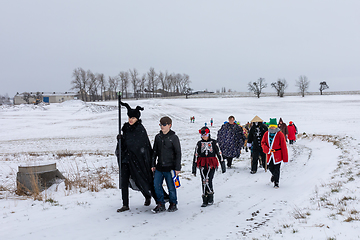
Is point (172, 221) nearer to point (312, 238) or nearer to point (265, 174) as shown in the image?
point (312, 238)

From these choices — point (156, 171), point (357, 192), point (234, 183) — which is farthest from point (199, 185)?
point (357, 192)

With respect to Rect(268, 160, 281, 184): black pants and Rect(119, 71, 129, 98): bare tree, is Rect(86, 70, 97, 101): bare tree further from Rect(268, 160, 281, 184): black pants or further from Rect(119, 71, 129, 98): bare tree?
Rect(268, 160, 281, 184): black pants

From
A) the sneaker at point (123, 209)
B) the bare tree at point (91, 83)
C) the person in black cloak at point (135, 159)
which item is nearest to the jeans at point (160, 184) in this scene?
the person in black cloak at point (135, 159)

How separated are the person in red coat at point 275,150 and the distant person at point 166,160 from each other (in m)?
3.38

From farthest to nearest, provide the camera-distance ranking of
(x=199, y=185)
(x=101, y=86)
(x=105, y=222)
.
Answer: (x=101, y=86) < (x=199, y=185) < (x=105, y=222)

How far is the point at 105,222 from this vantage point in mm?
4660

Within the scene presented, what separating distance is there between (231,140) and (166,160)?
547 centimetres

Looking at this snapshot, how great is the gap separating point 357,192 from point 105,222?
534cm

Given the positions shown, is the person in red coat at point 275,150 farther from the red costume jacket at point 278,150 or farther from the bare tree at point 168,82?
the bare tree at point 168,82

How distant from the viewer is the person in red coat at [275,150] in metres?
7.21

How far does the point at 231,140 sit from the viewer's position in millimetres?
10164

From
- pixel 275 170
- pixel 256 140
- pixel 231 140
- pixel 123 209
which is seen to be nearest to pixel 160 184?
pixel 123 209

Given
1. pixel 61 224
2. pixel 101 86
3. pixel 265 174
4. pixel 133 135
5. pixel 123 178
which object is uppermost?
pixel 101 86

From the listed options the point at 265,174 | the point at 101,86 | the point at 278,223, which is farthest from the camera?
the point at 101,86
